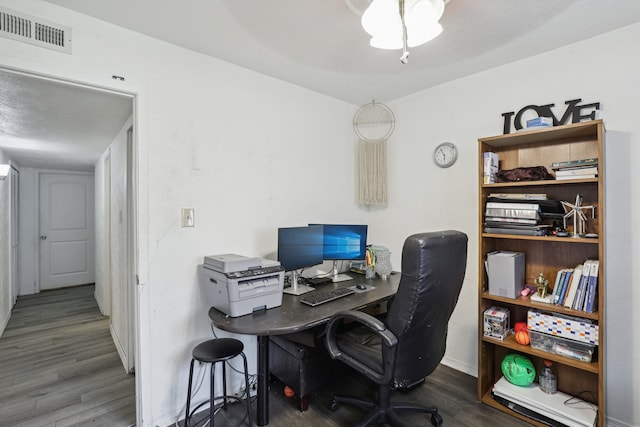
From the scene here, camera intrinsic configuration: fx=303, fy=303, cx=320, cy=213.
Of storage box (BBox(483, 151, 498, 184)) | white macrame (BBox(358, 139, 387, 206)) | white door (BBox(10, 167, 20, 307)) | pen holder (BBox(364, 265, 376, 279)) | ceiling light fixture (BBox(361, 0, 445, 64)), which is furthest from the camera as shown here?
white door (BBox(10, 167, 20, 307))

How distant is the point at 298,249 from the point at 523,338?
5.22ft

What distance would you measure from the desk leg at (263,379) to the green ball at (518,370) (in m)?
1.61

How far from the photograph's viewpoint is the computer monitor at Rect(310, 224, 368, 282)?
8.04 ft

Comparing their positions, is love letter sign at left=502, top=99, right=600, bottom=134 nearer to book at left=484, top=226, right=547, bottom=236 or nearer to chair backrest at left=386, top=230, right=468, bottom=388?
book at left=484, top=226, right=547, bottom=236

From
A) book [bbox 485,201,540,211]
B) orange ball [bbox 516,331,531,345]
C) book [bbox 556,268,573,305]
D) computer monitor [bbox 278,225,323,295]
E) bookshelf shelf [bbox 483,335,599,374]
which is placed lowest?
bookshelf shelf [bbox 483,335,599,374]

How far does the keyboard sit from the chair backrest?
53cm

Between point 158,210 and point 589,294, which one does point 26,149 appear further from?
point 589,294

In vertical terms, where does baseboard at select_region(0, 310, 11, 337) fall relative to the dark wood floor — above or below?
above

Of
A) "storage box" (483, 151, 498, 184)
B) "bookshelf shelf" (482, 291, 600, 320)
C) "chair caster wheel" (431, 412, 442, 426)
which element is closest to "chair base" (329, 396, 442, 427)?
"chair caster wheel" (431, 412, 442, 426)

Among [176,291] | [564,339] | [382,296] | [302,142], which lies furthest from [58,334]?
[564,339]

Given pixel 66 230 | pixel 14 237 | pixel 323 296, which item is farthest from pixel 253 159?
pixel 66 230

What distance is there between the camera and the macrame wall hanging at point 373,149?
2.97 metres

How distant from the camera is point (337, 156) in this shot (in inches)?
116

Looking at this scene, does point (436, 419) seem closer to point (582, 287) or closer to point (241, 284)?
point (582, 287)
